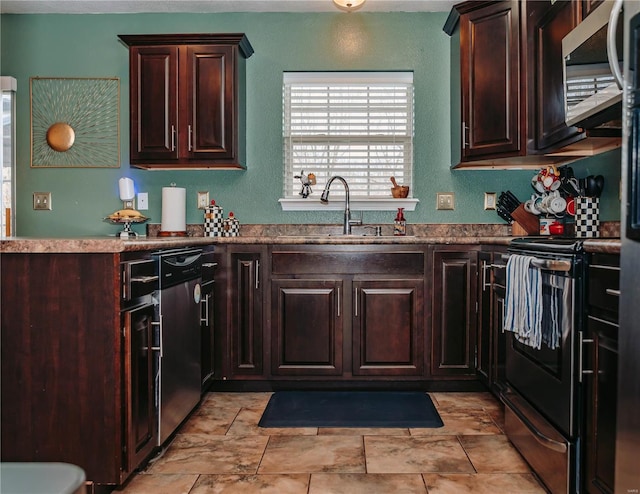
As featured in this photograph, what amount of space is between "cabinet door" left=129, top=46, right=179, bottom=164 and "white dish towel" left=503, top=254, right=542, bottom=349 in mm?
2195

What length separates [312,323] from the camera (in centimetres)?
291

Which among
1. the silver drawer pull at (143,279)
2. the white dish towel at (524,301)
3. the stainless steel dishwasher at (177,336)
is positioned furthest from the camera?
the stainless steel dishwasher at (177,336)

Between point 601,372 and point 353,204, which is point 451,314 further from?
point 601,372

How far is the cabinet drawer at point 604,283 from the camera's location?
4.79ft

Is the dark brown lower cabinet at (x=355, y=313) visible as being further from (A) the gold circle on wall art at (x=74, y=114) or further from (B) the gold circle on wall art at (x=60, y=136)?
(B) the gold circle on wall art at (x=60, y=136)

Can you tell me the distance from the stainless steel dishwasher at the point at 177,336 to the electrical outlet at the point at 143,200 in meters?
1.20

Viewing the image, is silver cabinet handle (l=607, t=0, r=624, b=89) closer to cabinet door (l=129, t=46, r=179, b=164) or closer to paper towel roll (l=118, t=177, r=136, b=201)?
cabinet door (l=129, t=46, r=179, b=164)

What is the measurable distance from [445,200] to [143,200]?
2.13 metres

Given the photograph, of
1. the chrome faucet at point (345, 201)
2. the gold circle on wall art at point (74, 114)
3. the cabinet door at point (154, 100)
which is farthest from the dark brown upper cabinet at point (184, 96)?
the chrome faucet at point (345, 201)

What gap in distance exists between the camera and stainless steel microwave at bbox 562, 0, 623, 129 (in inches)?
63.3

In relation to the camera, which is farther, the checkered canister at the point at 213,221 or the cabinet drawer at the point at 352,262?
the checkered canister at the point at 213,221

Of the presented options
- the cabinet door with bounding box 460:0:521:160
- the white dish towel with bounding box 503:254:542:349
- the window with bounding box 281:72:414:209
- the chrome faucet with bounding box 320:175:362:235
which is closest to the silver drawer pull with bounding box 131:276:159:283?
the white dish towel with bounding box 503:254:542:349

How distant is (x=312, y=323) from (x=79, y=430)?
4.85ft

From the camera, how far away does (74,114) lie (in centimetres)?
354
